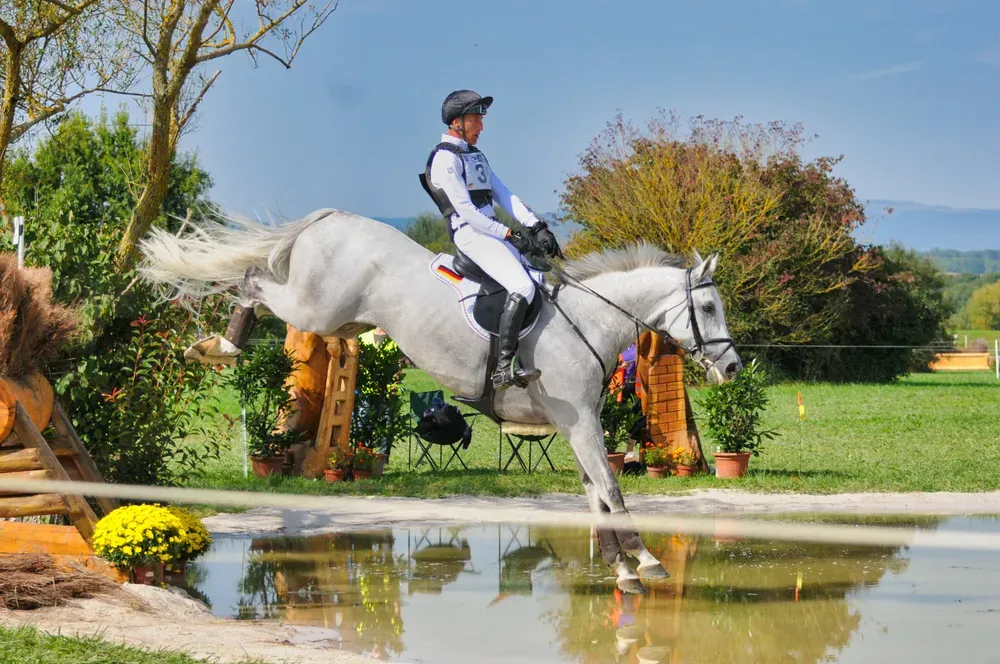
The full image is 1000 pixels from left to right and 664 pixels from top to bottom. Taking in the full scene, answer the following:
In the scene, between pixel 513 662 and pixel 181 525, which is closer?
pixel 513 662

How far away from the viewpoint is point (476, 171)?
6.79m

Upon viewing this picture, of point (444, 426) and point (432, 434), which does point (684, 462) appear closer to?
point (444, 426)

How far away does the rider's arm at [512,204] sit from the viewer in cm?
681

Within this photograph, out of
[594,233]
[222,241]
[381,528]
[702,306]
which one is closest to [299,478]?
[381,528]

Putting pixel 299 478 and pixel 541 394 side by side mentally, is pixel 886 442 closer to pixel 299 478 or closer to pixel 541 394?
pixel 299 478

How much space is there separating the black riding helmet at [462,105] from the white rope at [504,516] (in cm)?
242

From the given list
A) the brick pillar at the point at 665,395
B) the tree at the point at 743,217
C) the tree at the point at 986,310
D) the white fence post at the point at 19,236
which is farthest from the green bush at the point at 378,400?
the tree at the point at 986,310

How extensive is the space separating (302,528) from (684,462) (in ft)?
15.1

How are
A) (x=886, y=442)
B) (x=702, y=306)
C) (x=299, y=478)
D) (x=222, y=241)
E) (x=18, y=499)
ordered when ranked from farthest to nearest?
(x=886, y=442)
(x=299, y=478)
(x=222, y=241)
(x=702, y=306)
(x=18, y=499)

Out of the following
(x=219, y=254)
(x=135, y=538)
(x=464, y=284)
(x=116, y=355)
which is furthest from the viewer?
(x=116, y=355)

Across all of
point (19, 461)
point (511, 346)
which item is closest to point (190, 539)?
point (19, 461)

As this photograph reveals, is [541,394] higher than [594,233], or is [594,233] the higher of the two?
[594,233]

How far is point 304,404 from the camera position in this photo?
11.7 metres

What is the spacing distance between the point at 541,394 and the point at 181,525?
89.1 inches
